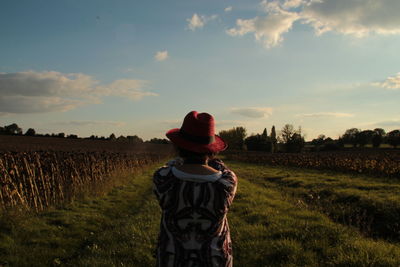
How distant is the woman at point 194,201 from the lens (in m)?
2.80

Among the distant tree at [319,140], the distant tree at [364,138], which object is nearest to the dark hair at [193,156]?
the distant tree at [364,138]

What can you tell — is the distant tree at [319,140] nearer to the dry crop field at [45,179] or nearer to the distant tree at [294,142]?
the distant tree at [294,142]

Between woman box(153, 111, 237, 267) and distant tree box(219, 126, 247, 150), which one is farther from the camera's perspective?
distant tree box(219, 126, 247, 150)

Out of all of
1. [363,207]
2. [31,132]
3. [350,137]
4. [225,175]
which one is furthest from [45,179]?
[350,137]

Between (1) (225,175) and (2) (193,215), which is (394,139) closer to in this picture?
(1) (225,175)

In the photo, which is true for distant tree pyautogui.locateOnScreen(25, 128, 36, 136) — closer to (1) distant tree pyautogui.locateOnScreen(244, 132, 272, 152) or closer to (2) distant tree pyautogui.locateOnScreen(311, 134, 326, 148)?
(1) distant tree pyautogui.locateOnScreen(244, 132, 272, 152)

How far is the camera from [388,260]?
5.64 m

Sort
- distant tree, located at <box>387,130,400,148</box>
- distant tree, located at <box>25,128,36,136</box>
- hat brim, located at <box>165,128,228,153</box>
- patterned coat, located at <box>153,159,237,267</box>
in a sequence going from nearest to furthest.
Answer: patterned coat, located at <box>153,159,237,267</box> < hat brim, located at <box>165,128,228,153</box> < distant tree, located at <box>387,130,400,148</box> < distant tree, located at <box>25,128,36,136</box>

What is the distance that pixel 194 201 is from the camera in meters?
2.79

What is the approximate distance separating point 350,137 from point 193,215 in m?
134

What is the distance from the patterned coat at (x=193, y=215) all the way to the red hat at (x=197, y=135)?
26 cm

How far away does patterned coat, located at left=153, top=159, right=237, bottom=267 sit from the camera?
279cm

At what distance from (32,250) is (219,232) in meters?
6.08

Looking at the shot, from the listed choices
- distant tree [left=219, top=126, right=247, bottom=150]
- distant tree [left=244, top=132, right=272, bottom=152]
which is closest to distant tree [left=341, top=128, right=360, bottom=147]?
distant tree [left=244, top=132, right=272, bottom=152]
